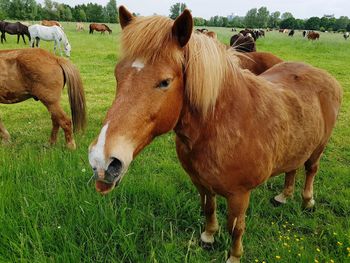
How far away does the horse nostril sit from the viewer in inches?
54.4

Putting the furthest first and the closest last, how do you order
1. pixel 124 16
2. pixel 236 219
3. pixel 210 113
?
pixel 236 219, pixel 210 113, pixel 124 16

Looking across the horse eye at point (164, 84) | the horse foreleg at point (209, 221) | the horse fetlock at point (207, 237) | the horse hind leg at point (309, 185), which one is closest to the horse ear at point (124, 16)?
the horse eye at point (164, 84)

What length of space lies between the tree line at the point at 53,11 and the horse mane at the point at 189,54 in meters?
64.2

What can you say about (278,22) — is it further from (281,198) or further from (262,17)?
(281,198)

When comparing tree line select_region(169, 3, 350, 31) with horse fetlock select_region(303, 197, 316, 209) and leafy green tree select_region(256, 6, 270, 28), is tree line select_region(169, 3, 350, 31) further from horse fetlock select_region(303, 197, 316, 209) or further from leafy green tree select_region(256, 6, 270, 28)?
horse fetlock select_region(303, 197, 316, 209)

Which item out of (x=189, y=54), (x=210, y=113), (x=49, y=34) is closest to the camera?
(x=189, y=54)

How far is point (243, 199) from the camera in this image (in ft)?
7.26

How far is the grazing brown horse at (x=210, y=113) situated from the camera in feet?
4.85

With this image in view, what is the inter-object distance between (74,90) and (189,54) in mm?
3505

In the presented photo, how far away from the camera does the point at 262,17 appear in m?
93.0

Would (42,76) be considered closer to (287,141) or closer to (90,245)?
(90,245)

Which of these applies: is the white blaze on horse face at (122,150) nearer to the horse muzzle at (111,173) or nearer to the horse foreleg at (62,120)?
the horse muzzle at (111,173)

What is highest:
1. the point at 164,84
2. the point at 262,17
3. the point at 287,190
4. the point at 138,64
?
the point at 262,17

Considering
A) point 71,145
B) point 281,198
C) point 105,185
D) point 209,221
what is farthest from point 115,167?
point 71,145
